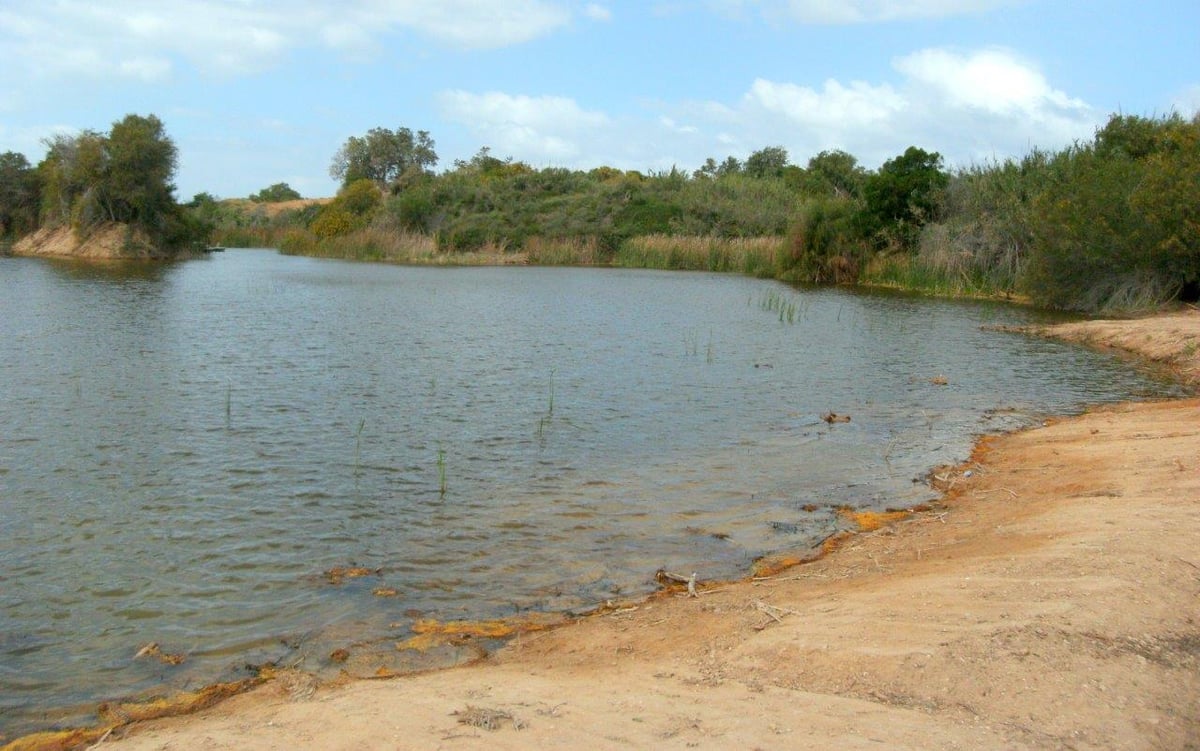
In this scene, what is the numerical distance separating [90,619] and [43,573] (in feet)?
3.64

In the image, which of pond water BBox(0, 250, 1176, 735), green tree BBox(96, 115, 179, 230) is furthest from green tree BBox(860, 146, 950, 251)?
green tree BBox(96, 115, 179, 230)

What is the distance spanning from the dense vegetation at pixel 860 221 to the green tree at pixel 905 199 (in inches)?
2.5

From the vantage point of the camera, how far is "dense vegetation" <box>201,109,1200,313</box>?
1078 inches

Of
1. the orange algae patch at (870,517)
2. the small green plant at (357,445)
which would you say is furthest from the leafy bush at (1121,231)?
the small green plant at (357,445)

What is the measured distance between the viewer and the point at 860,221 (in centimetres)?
4153

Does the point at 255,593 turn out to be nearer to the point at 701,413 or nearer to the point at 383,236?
the point at 701,413

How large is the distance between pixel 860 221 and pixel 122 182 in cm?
4290

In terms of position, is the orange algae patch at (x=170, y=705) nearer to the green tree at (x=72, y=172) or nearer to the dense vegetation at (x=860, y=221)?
the dense vegetation at (x=860, y=221)

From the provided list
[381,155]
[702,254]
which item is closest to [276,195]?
[381,155]

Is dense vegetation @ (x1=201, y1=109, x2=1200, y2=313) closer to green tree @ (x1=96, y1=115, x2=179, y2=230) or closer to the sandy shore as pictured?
green tree @ (x1=96, y1=115, x2=179, y2=230)

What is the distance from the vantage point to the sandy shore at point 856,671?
14.0 ft

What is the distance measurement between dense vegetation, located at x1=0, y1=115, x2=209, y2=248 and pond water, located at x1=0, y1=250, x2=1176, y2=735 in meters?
35.7

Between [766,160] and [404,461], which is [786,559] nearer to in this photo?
[404,461]

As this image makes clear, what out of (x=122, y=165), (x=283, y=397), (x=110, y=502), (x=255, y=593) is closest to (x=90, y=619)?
(x=255, y=593)
